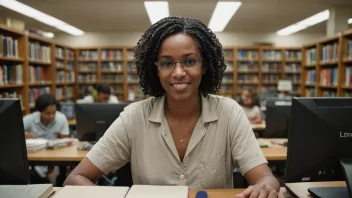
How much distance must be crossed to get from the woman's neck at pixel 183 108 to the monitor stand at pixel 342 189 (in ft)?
1.96

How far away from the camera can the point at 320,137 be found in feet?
3.56

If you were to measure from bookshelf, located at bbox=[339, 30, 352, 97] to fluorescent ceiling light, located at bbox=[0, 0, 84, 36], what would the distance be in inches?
211

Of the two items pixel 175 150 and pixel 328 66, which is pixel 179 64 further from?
pixel 328 66

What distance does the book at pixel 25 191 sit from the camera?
1055 millimetres

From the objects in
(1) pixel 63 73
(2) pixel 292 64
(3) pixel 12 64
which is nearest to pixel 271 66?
(2) pixel 292 64

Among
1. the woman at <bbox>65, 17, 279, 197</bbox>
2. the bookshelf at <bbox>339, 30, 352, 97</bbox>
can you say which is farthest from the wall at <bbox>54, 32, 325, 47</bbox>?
the woman at <bbox>65, 17, 279, 197</bbox>

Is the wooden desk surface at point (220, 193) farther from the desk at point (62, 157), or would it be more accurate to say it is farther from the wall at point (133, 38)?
the wall at point (133, 38)

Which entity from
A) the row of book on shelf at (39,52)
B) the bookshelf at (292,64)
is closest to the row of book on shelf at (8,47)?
the row of book on shelf at (39,52)

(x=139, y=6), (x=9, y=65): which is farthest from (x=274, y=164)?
(x=139, y=6)

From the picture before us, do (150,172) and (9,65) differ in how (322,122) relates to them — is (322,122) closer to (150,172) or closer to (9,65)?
(150,172)

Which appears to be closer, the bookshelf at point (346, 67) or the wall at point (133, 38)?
the bookshelf at point (346, 67)

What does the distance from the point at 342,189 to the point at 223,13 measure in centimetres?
554

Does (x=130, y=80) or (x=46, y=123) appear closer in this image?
(x=46, y=123)

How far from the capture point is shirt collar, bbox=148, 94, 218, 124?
4.47 feet
